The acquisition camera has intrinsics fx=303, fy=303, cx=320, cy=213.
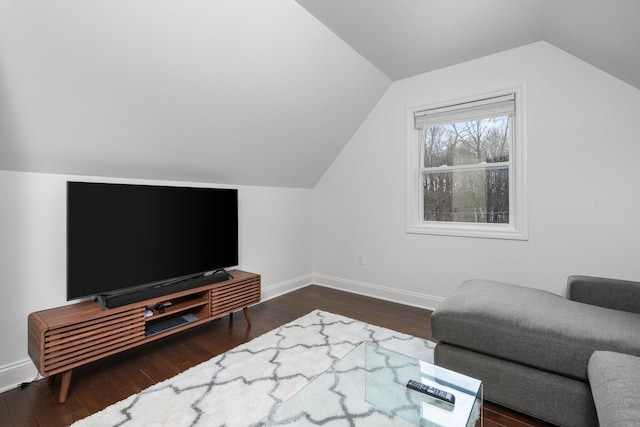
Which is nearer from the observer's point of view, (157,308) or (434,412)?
(434,412)

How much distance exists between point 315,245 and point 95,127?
2.81m

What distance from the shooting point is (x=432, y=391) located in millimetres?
1332

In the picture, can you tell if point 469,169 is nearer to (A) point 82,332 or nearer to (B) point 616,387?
(B) point 616,387

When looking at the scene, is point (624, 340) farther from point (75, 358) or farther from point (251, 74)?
point (75, 358)

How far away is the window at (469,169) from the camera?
2.69 meters

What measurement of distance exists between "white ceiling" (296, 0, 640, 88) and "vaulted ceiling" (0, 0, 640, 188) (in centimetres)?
1

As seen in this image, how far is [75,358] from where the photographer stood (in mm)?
1745

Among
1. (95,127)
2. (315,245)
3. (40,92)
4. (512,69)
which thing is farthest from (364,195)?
(40,92)

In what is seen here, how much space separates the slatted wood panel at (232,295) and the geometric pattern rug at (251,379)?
38 cm

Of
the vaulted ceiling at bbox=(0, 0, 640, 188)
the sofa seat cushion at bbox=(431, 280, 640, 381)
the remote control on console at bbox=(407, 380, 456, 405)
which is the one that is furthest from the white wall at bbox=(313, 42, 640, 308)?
the remote control on console at bbox=(407, 380, 456, 405)

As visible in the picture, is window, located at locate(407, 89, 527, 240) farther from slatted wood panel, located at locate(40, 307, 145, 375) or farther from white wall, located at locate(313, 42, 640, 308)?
slatted wood panel, located at locate(40, 307, 145, 375)

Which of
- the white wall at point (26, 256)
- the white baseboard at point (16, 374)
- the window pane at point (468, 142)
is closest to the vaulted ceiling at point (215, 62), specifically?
the white wall at point (26, 256)

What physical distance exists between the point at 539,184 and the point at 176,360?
3149 millimetres

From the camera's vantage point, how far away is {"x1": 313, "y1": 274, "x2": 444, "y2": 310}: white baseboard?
3137mm
